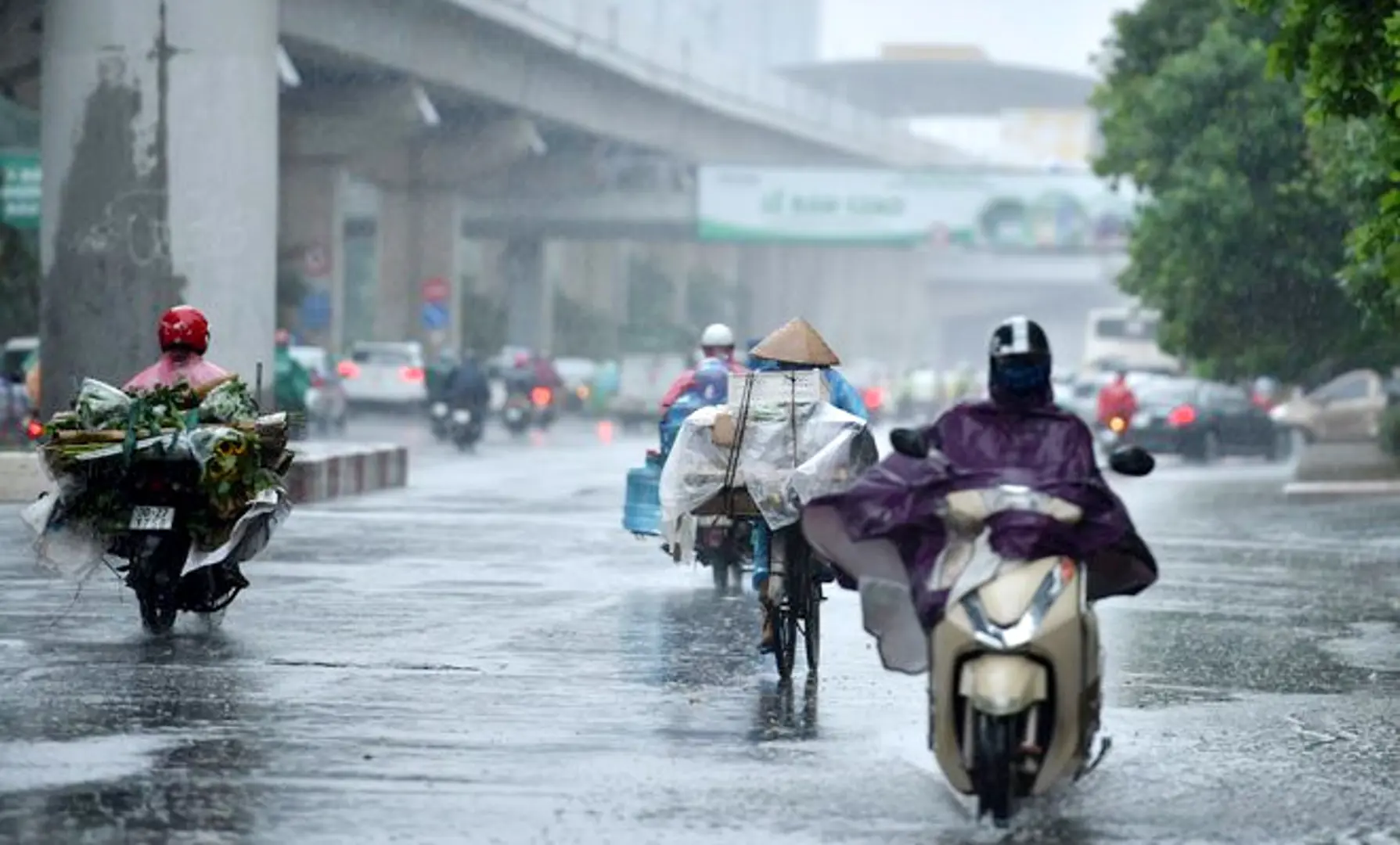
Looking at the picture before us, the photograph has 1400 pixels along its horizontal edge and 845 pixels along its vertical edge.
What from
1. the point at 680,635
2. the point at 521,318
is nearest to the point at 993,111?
the point at 521,318

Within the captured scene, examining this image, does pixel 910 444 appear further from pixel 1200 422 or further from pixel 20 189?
pixel 1200 422

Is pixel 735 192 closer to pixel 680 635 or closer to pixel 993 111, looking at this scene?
pixel 680 635

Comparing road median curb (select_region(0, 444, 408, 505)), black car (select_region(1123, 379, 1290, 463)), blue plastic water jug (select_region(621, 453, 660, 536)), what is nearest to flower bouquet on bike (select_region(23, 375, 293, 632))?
blue plastic water jug (select_region(621, 453, 660, 536))

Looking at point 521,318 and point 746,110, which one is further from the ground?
point 746,110

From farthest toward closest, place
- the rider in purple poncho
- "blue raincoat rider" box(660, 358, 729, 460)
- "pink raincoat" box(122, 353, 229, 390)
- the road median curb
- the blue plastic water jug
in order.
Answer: the road median curb, the blue plastic water jug, "blue raincoat rider" box(660, 358, 729, 460), "pink raincoat" box(122, 353, 229, 390), the rider in purple poncho

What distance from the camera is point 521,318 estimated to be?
88.0 metres

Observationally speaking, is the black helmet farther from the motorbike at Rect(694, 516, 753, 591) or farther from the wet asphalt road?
the motorbike at Rect(694, 516, 753, 591)

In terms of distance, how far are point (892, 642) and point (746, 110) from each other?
72010 mm

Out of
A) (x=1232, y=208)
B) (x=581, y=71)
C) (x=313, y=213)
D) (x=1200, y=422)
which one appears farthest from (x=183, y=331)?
(x=581, y=71)

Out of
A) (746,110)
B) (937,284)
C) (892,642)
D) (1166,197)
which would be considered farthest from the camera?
(937,284)

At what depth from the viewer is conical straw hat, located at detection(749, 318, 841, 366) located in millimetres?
14086

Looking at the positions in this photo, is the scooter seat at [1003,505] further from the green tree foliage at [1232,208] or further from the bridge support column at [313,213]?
the bridge support column at [313,213]

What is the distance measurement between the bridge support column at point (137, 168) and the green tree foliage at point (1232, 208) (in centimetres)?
1172

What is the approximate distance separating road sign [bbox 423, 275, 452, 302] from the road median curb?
36.9m
